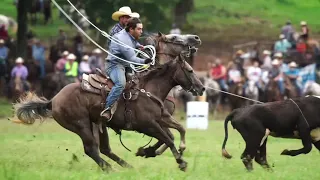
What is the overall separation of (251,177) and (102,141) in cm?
321

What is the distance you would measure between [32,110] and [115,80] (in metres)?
1.70

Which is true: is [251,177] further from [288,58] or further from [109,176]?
[288,58]

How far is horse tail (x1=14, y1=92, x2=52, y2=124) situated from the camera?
1672cm

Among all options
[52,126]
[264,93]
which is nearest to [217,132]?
[52,126]

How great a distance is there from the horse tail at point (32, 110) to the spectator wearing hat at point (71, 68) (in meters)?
16.3

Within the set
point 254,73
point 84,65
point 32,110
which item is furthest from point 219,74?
point 32,110

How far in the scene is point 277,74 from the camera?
34.4 meters

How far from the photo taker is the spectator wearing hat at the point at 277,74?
3394cm

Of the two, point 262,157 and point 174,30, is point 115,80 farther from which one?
point 174,30

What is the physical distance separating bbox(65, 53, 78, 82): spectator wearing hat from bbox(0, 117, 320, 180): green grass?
6956mm

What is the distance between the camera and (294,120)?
1623 cm

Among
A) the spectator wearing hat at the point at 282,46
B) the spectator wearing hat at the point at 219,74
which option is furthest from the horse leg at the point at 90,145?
the spectator wearing hat at the point at 282,46

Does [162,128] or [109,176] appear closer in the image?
[109,176]

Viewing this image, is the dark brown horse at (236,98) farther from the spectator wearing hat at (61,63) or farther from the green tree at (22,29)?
the green tree at (22,29)
